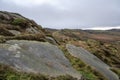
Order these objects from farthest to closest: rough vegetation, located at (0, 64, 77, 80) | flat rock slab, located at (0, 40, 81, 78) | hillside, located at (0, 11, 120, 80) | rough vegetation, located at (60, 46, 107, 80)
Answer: rough vegetation, located at (60, 46, 107, 80) → flat rock slab, located at (0, 40, 81, 78) → hillside, located at (0, 11, 120, 80) → rough vegetation, located at (0, 64, 77, 80)

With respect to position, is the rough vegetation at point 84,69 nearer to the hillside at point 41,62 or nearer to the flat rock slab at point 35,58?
the hillside at point 41,62

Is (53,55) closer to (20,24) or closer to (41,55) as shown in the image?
(41,55)

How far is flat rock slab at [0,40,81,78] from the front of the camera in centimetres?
1417

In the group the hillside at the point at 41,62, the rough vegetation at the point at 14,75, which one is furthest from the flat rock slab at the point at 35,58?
the rough vegetation at the point at 14,75

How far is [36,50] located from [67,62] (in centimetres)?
195

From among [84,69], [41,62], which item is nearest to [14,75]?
[41,62]

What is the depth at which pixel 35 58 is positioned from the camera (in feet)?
50.9

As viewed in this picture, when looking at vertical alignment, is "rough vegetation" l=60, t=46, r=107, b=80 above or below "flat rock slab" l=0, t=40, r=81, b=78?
below

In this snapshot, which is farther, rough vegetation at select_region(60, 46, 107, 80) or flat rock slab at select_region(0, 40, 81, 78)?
rough vegetation at select_region(60, 46, 107, 80)

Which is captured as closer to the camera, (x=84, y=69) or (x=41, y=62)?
(x=41, y=62)

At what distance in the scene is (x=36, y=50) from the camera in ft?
54.6

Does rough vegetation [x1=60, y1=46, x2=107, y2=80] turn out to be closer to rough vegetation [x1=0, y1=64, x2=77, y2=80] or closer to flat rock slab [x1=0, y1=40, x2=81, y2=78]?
flat rock slab [x1=0, y1=40, x2=81, y2=78]

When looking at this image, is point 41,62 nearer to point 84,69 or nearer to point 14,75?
point 14,75

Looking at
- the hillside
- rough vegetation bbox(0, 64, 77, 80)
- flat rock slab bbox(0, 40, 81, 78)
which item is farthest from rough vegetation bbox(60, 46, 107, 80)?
rough vegetation bbox(0, 64, 77, 80)
